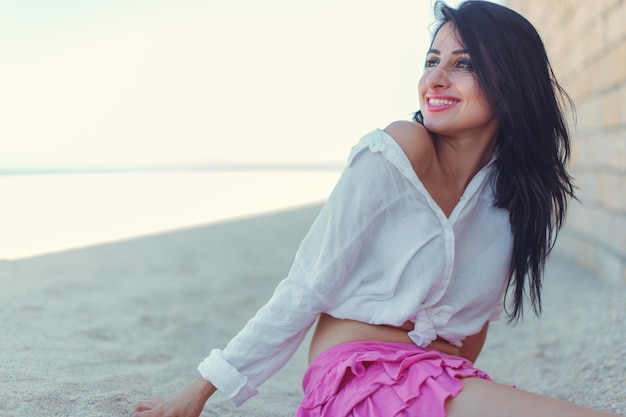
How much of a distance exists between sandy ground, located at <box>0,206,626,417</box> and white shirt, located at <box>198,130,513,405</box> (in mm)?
458

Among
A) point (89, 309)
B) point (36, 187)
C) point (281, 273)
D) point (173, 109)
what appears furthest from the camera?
point (173, 109)

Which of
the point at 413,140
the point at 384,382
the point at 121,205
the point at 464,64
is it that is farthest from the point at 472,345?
the point at 121,205

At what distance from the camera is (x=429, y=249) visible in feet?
5.46

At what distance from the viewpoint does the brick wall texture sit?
3.68 metres

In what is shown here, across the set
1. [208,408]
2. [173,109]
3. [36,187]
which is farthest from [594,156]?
[173,109]

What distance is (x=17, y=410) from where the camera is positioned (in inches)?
68.1

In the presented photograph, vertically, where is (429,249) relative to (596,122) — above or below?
above

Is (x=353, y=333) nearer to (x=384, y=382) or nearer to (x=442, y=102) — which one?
(x=384, y=382)

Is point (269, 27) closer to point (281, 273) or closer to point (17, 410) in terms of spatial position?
point (281, 273)

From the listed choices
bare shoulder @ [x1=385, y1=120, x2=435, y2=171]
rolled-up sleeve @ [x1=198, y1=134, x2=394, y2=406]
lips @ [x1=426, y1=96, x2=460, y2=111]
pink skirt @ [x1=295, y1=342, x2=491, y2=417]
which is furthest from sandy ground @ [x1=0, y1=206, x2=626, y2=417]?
lips @ [x1=426, y1=96, x2=460, y2=111]

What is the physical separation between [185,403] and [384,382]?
0.47 metres

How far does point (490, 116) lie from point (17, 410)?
1.40m

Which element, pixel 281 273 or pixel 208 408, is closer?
pixel 208 408

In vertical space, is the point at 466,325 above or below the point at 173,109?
above
